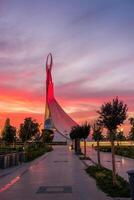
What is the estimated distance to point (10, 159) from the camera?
33156 millimetres

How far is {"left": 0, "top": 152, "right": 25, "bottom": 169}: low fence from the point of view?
101ft

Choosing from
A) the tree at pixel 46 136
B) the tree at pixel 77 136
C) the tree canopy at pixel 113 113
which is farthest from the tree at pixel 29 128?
the tree canopy at pixel 113 113

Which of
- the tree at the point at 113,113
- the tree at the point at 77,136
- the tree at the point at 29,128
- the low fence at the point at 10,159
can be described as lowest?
the low fence at the point at 10,159

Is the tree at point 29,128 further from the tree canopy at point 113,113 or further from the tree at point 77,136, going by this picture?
the tree canopy at point 113,113

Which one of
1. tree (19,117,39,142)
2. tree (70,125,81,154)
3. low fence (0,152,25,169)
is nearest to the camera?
low fence (0,152,25,169)

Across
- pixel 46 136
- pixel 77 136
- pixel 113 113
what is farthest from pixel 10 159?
pixel 46 136

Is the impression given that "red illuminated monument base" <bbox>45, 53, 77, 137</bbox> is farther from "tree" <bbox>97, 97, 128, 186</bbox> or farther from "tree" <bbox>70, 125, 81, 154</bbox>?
"tree" <bbox>97, 97, 128, 186</bbox>

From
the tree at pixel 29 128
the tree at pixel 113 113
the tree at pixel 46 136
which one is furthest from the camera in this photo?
the tree at pixel 46 136

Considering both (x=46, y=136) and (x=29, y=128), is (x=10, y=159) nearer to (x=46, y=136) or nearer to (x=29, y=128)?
(x=29, y=128)

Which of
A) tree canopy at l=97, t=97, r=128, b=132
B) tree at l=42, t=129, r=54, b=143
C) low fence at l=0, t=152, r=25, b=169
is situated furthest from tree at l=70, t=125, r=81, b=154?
tree at l=42, t=129, r=54, b=143

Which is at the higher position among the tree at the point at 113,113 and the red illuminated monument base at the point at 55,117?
the red illuminated monument base at the point at 55,117

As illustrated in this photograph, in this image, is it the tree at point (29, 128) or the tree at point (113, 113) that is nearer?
the tree at point (113, 113)

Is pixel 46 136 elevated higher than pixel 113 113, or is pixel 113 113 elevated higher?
pixel 46 136

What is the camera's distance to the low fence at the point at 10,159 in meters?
30.8
